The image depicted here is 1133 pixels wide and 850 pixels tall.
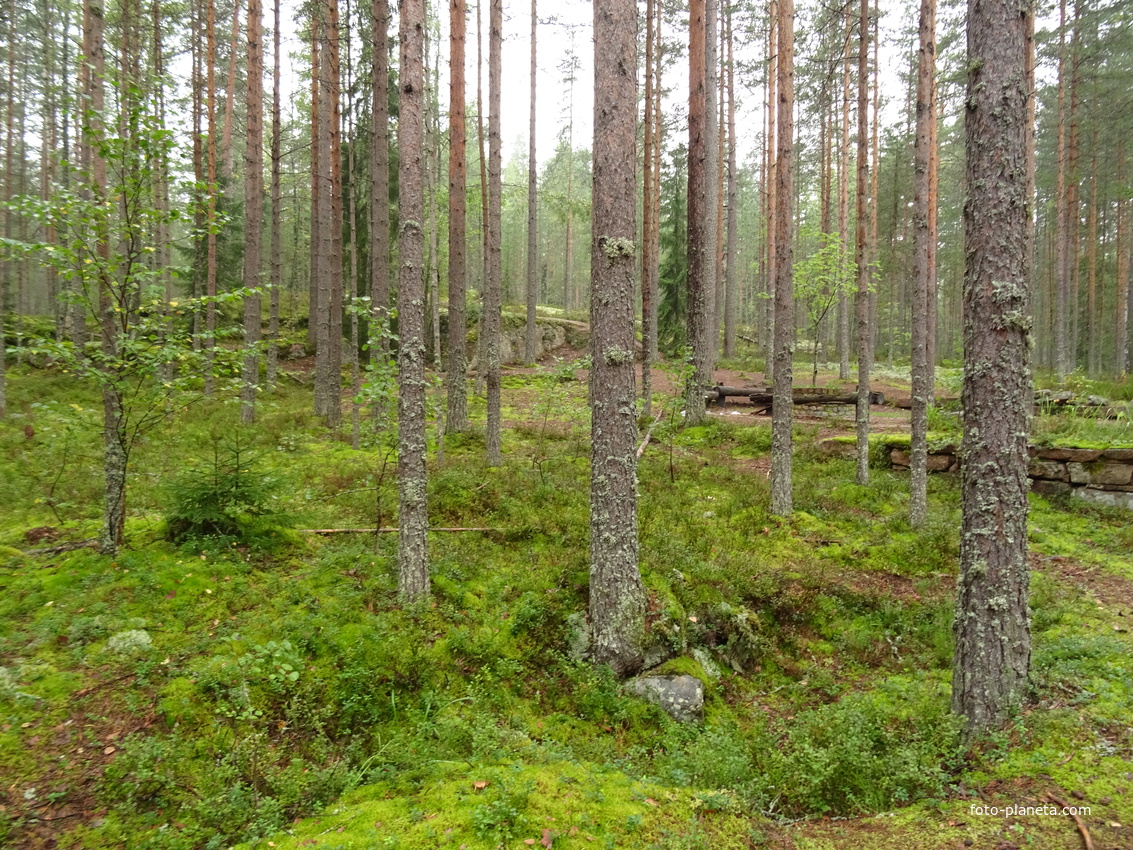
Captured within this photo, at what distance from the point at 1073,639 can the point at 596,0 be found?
745cm

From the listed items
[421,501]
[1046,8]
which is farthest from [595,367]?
[1046,8]

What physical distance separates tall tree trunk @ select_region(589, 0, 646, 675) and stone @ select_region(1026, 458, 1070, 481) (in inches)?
332

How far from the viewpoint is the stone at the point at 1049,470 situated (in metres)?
9.37

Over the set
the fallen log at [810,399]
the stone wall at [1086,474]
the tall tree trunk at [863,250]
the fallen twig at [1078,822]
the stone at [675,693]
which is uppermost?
the tall tree trunk at [863,250]

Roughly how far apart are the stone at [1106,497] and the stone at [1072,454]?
50 cm

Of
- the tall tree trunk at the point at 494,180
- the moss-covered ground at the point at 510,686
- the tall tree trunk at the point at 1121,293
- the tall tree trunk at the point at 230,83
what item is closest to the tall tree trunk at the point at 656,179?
the tall tree trunk at the point at 494,180

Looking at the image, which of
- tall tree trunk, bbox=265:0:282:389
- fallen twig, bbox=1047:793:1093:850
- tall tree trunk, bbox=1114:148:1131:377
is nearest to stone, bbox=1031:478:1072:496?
fallen twig, bbox=1047:793:1093:850

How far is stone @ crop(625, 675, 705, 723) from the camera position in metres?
5.07

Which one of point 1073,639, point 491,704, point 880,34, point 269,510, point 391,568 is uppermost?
point 880,34

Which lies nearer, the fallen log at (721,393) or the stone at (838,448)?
the stone at (838,448)

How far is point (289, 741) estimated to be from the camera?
4105 mm

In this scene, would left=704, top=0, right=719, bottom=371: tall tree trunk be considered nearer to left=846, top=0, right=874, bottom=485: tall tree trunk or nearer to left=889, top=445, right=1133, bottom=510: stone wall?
left=846, top=0, right=874, bottom=485: tall tree trunk

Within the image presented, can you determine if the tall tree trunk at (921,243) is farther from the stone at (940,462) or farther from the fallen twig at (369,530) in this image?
the fallen twig at (369,530)

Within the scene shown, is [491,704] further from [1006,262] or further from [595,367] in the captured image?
[1006,262]
